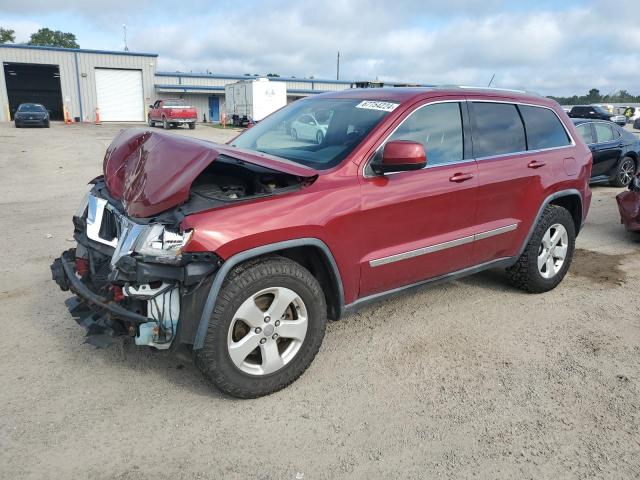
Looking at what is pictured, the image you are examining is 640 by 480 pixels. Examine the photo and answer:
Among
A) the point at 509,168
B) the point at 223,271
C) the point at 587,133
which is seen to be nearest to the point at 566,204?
the point at 509,168

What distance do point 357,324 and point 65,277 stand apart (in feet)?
7.11

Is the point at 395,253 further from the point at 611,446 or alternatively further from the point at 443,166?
the point at 611,446

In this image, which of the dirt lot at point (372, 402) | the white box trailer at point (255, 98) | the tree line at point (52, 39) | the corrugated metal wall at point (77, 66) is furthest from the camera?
the tree line at point (52, 39)

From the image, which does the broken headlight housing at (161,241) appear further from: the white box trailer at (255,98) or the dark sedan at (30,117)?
the dark sedan at (30,117)

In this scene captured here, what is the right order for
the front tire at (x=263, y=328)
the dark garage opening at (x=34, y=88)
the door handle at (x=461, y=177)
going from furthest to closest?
the dark garage opening at (x=34, y=88) < the door handle at (x=461, y=177) < the front tire at (x=263, y=328)

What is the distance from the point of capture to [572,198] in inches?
192

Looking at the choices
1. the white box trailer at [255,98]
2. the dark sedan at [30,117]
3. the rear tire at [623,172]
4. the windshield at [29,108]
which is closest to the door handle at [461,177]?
the rear tire at [623,172]

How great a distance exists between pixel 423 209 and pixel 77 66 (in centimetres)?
4075

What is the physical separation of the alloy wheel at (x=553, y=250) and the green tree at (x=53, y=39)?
95.1 m

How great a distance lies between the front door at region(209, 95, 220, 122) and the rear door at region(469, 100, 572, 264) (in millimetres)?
47075

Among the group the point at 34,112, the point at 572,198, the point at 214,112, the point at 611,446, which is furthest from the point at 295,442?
the point at 214,112

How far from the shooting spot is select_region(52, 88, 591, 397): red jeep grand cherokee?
272 cm

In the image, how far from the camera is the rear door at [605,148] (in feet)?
33.5

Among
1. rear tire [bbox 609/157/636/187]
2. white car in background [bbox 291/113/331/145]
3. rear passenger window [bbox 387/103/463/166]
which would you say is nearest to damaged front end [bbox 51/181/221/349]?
white car in background [bbox 291/113/331/145]
